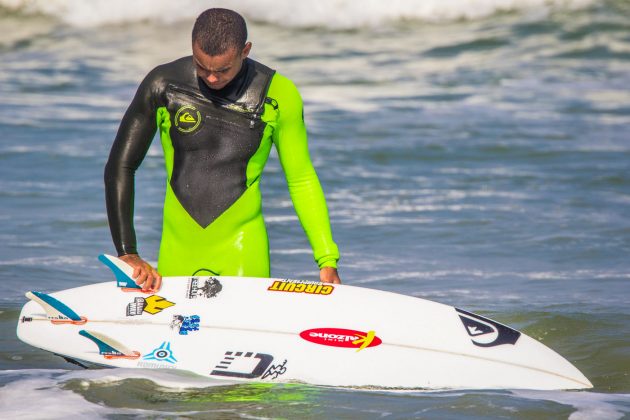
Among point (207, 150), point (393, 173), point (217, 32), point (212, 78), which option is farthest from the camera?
point (393, 173)

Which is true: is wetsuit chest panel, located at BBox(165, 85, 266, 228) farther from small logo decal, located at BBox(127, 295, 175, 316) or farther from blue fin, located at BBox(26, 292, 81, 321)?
blue fin, located at BBox(26, 292, 81, 321)

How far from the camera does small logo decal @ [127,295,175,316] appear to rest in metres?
4.60

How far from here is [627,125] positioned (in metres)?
13.1

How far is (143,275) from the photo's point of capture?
14.9ft

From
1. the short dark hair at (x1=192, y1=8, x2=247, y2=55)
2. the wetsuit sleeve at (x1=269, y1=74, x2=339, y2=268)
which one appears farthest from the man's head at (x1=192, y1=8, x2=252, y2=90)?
the wetsuit sleeve at (x1=269, y1=74, x2=339, y2=268)

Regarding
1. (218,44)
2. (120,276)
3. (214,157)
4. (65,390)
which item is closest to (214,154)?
(214,157)

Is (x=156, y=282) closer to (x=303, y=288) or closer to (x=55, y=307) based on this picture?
(x=55, y=307)

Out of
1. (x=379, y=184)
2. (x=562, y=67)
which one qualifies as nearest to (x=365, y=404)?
(x=379, y=184)

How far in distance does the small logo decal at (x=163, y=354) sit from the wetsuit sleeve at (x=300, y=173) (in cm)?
75

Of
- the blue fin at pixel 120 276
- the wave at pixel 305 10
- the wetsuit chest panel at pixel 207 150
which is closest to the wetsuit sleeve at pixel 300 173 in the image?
the wetsuit chest panel at pixel 207 150

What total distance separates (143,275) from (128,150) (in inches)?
21.7

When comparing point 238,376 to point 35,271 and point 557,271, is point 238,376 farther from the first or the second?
point 557,271

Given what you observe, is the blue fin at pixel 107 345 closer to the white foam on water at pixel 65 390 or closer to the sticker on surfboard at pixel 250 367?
the white foam on water at pixel 65 390

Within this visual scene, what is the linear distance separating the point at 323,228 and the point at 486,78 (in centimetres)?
1191
